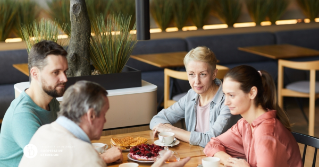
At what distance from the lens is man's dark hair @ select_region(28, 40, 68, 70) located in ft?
6.63

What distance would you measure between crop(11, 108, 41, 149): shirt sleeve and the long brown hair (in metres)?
0.91

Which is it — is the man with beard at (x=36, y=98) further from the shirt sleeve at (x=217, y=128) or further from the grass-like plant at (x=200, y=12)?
the grass-like plant at (x=200, y=12)

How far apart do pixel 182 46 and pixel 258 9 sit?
1397 mm

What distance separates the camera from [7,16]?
17.2 ft

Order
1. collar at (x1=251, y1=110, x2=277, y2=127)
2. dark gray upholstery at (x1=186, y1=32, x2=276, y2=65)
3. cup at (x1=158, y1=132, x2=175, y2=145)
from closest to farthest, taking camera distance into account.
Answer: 1. collar at (x1=251, y1=110, x2=277, y2=127)
2. cup at (x1=158, y1=132, x2=175, y2=145)
3. dark gray upholstery at (x1=186, y1=32, x2=276, y2=65)

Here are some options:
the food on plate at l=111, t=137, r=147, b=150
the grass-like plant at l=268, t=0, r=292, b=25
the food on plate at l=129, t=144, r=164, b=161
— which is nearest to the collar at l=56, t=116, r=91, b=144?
the food on plate at l=129, t=144, r=164, b=161

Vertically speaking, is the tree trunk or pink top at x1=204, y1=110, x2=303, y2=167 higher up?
the tree trunk

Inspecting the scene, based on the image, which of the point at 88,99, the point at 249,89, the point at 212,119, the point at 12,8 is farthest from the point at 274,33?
the point at 88,99

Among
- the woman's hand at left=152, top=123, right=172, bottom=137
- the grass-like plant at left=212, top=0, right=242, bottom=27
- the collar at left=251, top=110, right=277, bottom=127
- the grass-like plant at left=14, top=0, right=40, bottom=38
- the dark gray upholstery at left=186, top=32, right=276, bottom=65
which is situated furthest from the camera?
the grass-like plant at left=212, top=0, right=242, bottom=27

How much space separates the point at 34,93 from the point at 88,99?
28.9 inches

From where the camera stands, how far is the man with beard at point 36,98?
1.94m

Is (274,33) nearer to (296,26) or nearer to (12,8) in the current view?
(296,26)

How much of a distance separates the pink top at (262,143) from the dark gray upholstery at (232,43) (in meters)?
3.89

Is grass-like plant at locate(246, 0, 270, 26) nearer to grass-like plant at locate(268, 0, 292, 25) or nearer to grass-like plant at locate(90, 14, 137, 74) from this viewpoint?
grass-like plant at locate(268, 0, 292, 25)
